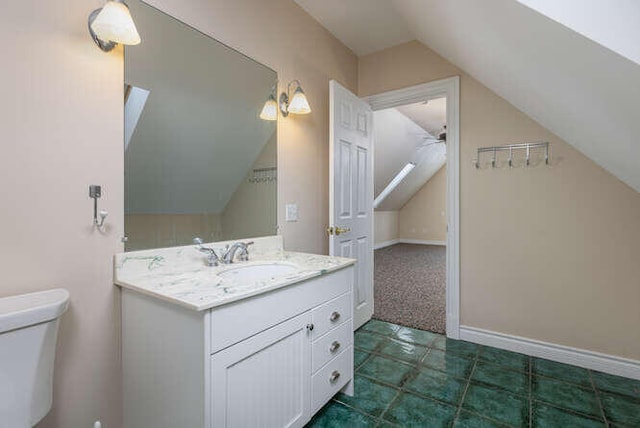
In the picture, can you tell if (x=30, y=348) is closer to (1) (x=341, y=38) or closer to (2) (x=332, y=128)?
(2) (x=332, y=128)

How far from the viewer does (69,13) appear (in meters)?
1.11

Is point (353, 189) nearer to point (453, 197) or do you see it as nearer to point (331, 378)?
point (453, 197)

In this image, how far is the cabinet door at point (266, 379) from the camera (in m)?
0.99

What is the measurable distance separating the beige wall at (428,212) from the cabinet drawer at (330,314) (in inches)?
289

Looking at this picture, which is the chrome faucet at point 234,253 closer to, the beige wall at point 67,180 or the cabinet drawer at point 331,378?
the beige wall at point 67,180

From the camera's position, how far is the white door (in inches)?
85.9

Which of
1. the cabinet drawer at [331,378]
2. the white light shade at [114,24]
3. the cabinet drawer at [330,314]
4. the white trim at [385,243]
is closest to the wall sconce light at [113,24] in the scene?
the white light shade at [114,24]

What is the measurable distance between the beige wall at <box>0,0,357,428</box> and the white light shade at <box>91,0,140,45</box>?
119mm

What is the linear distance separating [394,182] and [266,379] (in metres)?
6.43

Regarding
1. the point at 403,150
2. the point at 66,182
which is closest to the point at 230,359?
the point at 66,182

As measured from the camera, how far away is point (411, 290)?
3.78 meters

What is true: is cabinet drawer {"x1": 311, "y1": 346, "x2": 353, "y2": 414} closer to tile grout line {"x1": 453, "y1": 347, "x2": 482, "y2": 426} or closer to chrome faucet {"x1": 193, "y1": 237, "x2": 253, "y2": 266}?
tile grout line {"x1": 453, "y1": 347, "x2": 482, "y2": 426}

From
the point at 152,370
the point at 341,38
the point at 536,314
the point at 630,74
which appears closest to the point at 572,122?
the point at 630,74

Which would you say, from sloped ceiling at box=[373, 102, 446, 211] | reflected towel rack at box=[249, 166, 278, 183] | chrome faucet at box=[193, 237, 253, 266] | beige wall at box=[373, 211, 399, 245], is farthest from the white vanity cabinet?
beige wall at box=[373, 211, 399, 245]
